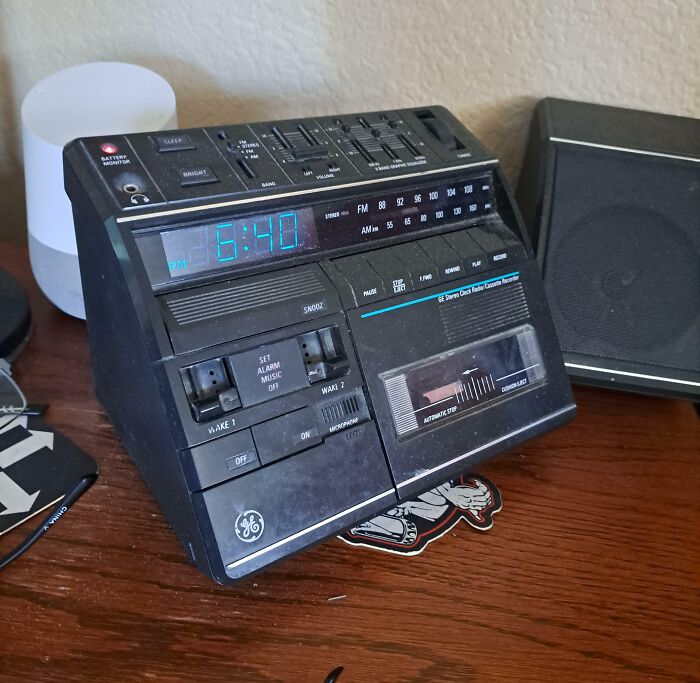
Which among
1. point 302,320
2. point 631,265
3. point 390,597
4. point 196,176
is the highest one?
point 196,176

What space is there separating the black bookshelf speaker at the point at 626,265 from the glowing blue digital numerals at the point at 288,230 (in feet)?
0.95

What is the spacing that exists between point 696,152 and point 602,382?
25cm

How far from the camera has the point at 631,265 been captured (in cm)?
80

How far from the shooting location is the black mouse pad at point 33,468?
63cm

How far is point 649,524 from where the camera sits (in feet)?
2.27

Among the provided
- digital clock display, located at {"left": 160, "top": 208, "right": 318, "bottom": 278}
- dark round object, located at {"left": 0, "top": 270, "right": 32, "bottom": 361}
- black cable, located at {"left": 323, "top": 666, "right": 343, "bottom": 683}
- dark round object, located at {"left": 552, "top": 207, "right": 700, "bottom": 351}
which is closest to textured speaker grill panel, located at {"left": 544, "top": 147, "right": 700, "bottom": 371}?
dark round object, located at {"left": 552, "top": 207, "right": 700, "bottom": 351}

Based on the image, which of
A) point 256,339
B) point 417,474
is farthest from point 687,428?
point 256,339

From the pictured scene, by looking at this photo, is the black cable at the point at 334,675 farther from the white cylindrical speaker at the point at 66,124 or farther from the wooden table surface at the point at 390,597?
the white cylindrical speaker at the point at 66,124

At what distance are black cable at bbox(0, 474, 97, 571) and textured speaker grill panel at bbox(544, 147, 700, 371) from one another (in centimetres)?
46

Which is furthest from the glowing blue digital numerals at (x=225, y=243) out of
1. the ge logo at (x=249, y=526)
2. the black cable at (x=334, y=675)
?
the black cable at (x=334, y=675)

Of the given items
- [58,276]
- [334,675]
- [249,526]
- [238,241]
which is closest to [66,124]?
[58,276]

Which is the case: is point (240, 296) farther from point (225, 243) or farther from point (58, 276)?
point (58, 276)

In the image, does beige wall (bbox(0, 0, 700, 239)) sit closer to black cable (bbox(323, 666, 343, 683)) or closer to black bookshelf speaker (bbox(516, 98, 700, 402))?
black bookshelf speaker (bbox(516, 98, 700, 402))

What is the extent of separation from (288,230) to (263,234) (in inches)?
0.8
